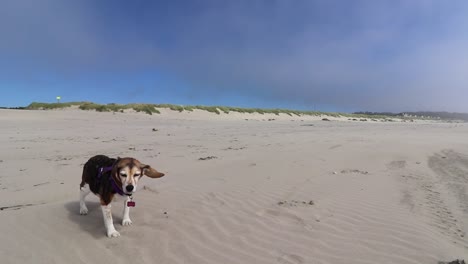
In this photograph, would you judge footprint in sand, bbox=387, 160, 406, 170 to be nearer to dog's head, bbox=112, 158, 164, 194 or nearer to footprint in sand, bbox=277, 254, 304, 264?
footprint in sand, bbox=277, 254, 304, 264

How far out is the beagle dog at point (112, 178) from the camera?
4.95 m

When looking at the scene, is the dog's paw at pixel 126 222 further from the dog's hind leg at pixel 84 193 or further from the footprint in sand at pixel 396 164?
the footprint in sand at pixel 396 164

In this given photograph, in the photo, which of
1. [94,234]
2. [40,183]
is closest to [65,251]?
[94,234]

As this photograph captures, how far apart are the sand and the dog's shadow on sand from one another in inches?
0.7

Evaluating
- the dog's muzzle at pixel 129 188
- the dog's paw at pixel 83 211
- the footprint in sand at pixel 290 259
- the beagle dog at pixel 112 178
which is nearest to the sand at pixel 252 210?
the footprint in sand at pixel 290 259

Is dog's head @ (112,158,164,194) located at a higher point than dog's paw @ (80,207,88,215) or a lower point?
higher

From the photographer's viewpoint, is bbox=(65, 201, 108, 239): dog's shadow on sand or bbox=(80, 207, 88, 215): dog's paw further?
bbox=(80, 207, 88, 215): dog's paw

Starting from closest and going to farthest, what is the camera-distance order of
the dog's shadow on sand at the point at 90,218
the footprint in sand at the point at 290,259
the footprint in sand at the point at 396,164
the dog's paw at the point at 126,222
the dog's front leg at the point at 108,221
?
the footprint in sand at the point at 290,259 < the dog's front leg at the point at 108,221 < the dog's shadow on sand at the point at 90,218 < the dog's paw at the point at 126,222 < the footprint in sand at the point at 396,164

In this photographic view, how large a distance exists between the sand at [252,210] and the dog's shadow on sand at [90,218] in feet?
0.06

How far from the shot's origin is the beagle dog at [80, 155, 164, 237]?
4945mm

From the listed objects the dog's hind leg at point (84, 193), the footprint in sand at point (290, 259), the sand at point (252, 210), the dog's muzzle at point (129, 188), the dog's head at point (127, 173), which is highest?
the dog's head at point (127, 173)

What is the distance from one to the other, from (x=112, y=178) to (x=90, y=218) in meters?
1.36

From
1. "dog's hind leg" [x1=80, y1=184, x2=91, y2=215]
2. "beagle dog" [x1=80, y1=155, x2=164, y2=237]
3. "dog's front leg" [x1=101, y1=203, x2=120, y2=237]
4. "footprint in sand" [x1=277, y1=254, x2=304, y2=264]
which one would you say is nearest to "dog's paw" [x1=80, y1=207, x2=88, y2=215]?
"dog's hind leg" [x1=80, y1=184, x2=91, y2=215]

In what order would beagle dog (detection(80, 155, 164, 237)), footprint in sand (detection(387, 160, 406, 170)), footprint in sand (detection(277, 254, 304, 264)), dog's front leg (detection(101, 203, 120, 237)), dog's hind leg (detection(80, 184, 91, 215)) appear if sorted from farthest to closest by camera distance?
footprint in sand (detection(387, 160, 406, 170)) < dog's hind leg (detection(80, 184, 91, 215)) < dog's front leg (detection(101, 203, 120, 237)) < beagle dog (detection(80, 155, 164, 237)) < footprint in sand (detection(277, 254, 304, 264))
